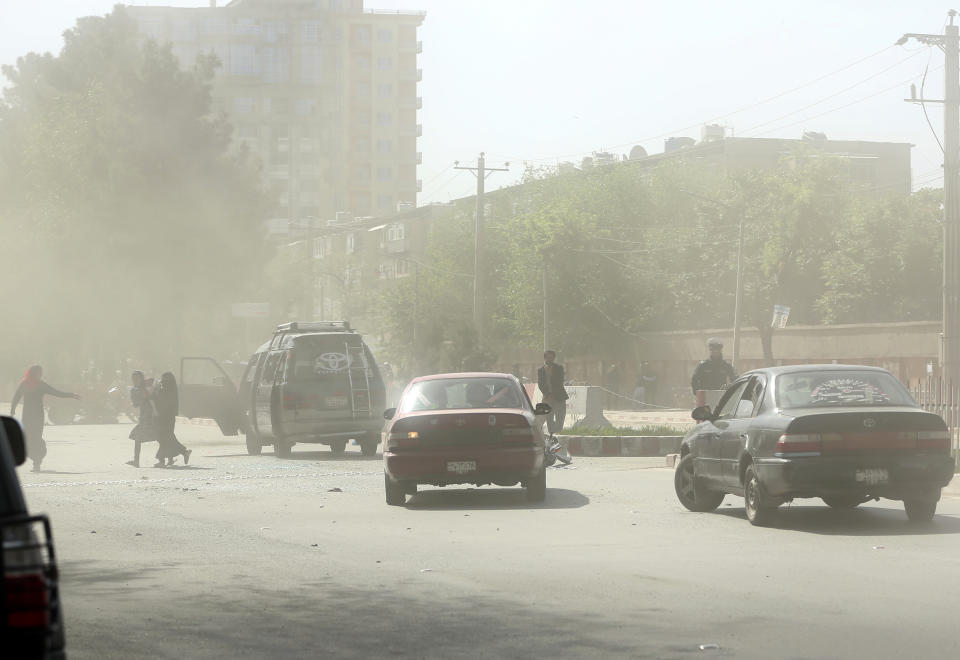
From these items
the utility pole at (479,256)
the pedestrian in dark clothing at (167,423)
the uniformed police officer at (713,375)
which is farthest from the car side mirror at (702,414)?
the utility pole at (479,256)

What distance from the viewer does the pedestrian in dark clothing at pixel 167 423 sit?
25.4 meters

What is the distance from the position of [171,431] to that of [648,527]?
44.4 feet

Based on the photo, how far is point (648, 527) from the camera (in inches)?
547

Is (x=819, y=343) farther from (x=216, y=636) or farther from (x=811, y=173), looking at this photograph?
(x=216, y=636)

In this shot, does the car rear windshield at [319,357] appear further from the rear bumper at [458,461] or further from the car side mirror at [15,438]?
the car side mirror at [15,438]

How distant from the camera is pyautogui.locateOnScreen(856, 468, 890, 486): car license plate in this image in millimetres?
13023

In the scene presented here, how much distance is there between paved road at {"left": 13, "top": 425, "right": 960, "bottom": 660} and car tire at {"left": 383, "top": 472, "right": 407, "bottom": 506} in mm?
254

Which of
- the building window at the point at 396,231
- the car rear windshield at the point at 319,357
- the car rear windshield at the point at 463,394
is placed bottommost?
the car rear windshield at the point at 463,394

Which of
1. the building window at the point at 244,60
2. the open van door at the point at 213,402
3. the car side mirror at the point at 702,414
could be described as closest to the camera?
the car side mirror at the point at 702,414

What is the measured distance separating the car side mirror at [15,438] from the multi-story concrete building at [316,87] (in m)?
121

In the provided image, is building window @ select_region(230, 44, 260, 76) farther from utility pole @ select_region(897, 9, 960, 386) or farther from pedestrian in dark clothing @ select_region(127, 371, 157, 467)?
pedestrian in dark clothing @ select_region(127, 371, 157, 467)

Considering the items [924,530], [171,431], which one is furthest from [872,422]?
[171,431]

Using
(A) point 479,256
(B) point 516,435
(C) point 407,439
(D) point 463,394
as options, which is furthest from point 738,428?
(A) point 479,256

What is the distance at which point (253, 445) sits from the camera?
2869 centimetres
